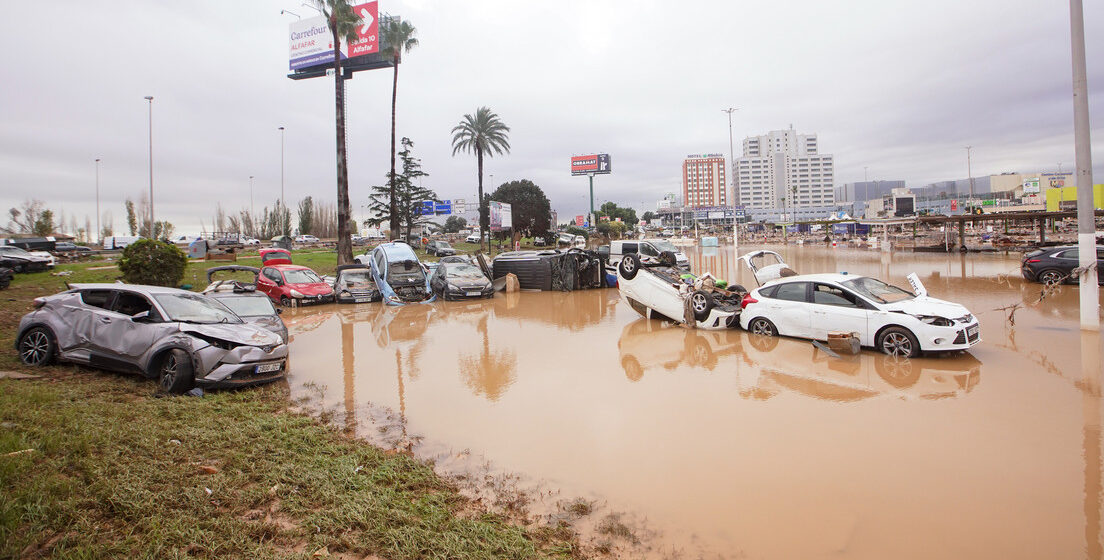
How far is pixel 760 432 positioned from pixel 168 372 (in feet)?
25.0

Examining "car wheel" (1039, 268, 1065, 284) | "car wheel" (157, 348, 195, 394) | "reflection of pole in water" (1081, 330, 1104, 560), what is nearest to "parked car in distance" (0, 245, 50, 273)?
"car wheel" (157, 348, 195, 394)

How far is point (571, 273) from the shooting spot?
22.3m

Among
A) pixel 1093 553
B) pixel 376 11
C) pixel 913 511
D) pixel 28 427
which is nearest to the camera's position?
pixel 1093 553

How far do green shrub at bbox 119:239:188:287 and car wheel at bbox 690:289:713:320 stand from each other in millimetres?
16053

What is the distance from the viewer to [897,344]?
9203 millimetres

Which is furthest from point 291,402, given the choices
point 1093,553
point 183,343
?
point 1093,553

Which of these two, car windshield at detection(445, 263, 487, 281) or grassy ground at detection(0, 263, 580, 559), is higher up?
car windshield at detection(445, 263, 487, 281)

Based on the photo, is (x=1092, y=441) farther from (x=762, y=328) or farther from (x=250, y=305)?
(x=250, y=305)

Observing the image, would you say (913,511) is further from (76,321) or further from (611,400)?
(76,321)

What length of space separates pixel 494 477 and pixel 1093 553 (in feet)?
14.6

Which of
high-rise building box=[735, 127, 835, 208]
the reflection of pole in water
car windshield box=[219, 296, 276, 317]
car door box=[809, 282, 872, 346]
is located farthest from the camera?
high-rise building box=[735, 127, 835, 208]

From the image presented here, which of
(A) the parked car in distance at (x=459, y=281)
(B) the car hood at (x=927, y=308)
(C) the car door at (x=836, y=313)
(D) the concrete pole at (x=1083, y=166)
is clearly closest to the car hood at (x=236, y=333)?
(C) the car door at (x=836, y=313)

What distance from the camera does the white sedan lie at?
888 cm

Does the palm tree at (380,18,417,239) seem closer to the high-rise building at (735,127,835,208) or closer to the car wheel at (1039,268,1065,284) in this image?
the car wheel at (1039,268,1065,284)
